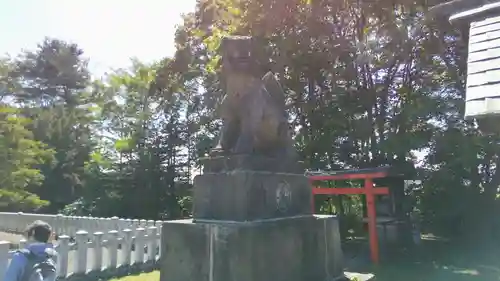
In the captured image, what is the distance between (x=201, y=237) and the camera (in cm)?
435

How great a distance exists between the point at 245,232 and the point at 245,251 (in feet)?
0.62

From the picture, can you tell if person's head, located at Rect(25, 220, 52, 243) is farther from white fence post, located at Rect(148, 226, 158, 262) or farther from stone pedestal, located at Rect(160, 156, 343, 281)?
white fence post, located at Rect(148, 226, 158, 262)

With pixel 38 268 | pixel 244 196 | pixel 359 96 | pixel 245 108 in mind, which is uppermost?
pixel 359 96

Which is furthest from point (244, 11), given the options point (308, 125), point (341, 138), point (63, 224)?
point (63, 224)

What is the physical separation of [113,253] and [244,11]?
8.41m

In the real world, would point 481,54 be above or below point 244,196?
above

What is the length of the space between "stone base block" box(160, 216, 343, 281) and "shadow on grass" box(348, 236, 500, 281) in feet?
15.0

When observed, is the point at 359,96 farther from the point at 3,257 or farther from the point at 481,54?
the point at 3,257

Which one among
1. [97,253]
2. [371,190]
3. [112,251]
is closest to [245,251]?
[97,253]

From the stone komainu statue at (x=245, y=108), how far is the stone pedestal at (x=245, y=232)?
0.94 feet

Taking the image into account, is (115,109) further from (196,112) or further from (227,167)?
(227,167)

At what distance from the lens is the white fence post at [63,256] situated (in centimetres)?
706

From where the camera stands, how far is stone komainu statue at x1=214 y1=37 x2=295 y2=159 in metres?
4.98

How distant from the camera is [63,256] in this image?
7129mm
